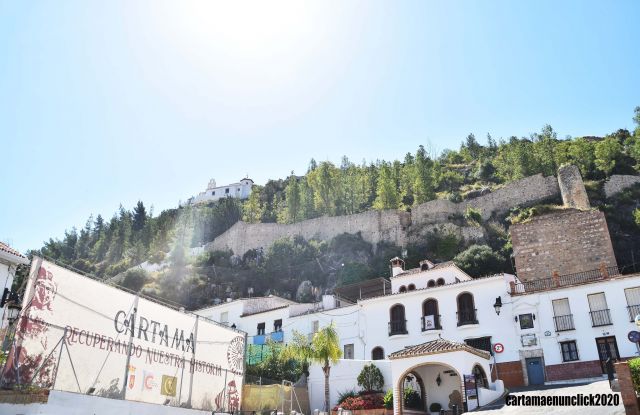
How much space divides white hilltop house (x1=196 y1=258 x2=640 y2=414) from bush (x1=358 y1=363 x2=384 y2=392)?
0.36 metres

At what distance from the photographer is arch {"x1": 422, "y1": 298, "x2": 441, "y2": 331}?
90.7 ft

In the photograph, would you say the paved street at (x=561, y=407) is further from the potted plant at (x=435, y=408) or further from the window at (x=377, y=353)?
the window at (x=377, y=353)

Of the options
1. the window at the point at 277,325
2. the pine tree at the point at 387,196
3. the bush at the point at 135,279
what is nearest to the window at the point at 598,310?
the window at the point at 277,325

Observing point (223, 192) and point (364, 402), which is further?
point (223, 192)

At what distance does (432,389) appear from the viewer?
23.4 meters

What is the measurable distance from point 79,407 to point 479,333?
18.9 meters

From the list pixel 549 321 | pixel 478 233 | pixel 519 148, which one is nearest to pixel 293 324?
pixel 549 321

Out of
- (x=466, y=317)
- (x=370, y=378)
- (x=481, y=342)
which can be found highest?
(x=466, y=317)

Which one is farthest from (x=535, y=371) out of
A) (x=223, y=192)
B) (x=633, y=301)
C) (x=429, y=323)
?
(x=223, y=192)

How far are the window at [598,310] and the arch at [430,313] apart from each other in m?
7.34

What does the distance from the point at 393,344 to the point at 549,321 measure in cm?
819

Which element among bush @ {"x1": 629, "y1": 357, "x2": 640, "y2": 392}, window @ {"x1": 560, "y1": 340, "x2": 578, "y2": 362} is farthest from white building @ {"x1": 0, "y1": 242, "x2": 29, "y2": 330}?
window @ {"x1": 560, "y1": 340, "x2": 578, "y2": 362}

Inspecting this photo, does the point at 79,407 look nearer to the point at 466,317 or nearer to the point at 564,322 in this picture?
the point at 466,317

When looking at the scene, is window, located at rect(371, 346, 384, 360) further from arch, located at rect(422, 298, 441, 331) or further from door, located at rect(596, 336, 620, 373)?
door, located at rect(596, 336, 620, 373)
